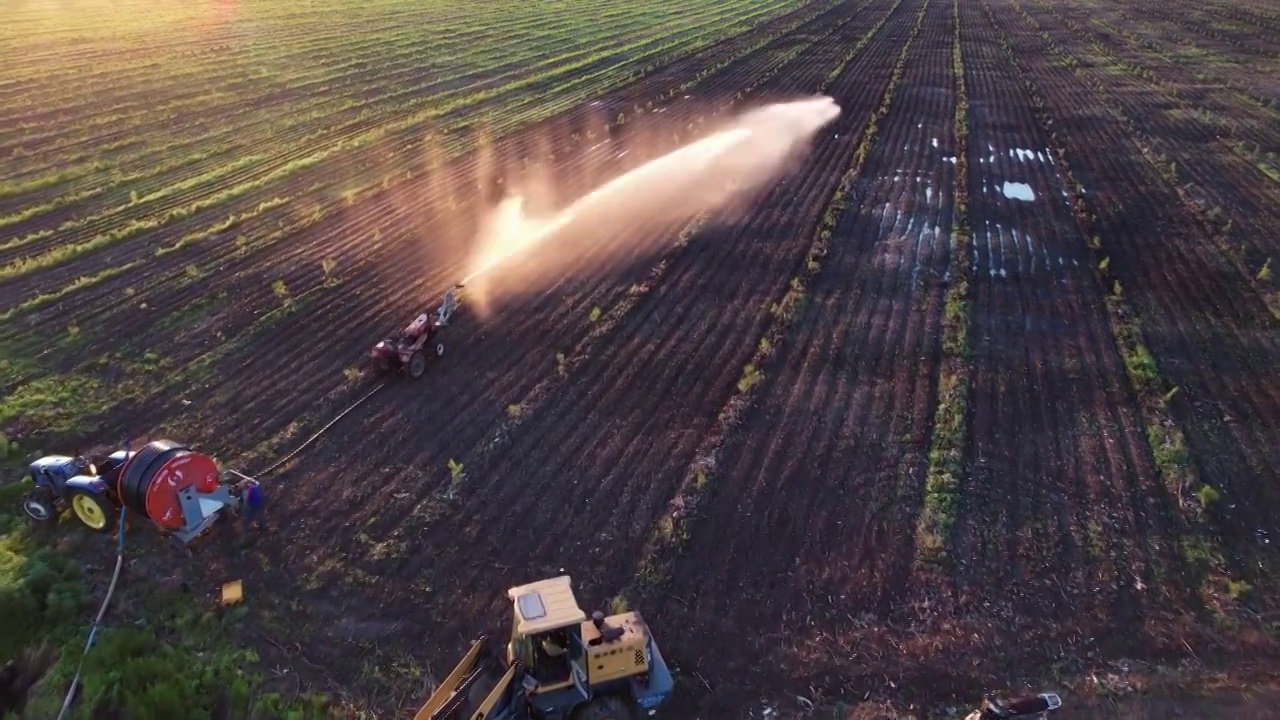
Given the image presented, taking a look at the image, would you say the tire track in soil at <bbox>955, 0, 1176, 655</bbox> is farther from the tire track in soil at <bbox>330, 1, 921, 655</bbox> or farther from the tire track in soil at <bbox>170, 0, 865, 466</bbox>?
the tire track in soil at <bbox>170, 0, 865, 466</bbox>

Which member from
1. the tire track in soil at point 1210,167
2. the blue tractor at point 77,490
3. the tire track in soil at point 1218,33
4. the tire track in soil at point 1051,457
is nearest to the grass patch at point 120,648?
the blue tractor at point 77,490

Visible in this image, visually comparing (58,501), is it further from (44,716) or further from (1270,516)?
(1270,516)

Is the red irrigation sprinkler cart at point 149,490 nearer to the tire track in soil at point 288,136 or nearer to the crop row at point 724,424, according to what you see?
the crop row at point 724,424

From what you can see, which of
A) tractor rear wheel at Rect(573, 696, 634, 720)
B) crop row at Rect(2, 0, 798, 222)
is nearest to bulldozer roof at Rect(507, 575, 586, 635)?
tractor rear wheel at Rect(573, 696, 634, 720)

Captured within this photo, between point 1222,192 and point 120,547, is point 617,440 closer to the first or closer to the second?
point 120,547

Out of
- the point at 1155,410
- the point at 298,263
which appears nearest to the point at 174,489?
the point at 298,263

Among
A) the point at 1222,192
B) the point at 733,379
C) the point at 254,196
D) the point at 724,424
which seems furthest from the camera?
the point at 1222,192
